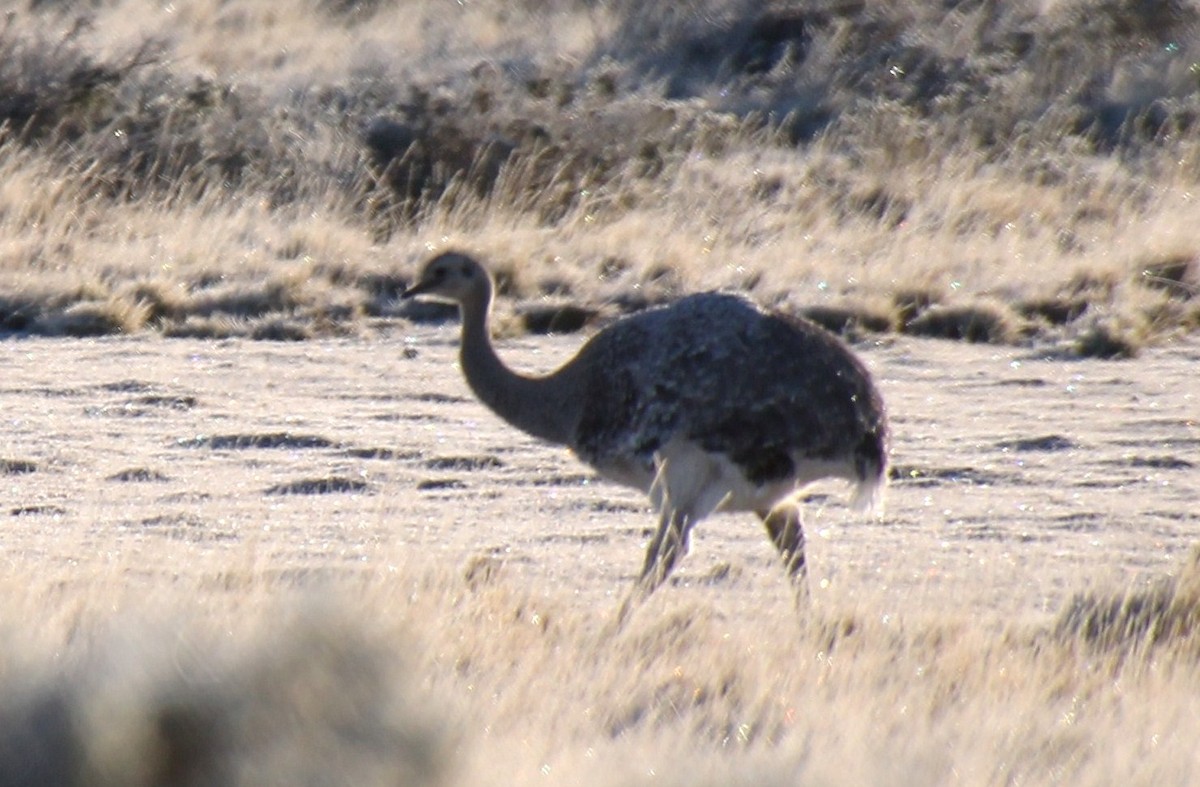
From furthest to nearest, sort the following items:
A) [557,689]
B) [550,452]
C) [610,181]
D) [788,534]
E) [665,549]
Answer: [610,181]
[550,452]
[788,534]
[665,549]
[557,689]

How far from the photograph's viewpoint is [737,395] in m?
5.95

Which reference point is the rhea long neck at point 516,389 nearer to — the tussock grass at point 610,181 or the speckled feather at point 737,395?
the speckled feather at point 737,395

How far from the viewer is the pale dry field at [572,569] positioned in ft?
13.0

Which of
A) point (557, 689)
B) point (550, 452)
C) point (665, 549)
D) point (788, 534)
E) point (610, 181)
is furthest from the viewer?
point (610, 181)

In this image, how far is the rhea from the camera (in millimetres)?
5930

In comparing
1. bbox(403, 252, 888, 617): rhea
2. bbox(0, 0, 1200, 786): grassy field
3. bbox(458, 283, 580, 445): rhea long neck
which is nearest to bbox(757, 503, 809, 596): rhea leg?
bbox(403, 252, 888, 617): rhea

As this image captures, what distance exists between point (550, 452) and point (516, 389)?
1835 mm

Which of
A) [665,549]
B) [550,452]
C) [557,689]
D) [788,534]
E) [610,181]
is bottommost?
[610,181]

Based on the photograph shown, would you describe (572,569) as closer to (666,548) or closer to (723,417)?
(666,548)

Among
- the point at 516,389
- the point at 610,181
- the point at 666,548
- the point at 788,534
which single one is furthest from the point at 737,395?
the point at 610,181

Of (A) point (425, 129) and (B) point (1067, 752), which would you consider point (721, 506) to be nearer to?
(B) point (1067, 752)

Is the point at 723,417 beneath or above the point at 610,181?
above

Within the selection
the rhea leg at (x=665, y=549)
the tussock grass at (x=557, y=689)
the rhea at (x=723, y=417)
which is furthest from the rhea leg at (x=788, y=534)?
the rhea leg at (x=665, y=549)

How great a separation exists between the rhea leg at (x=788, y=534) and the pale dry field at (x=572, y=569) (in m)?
0.10
